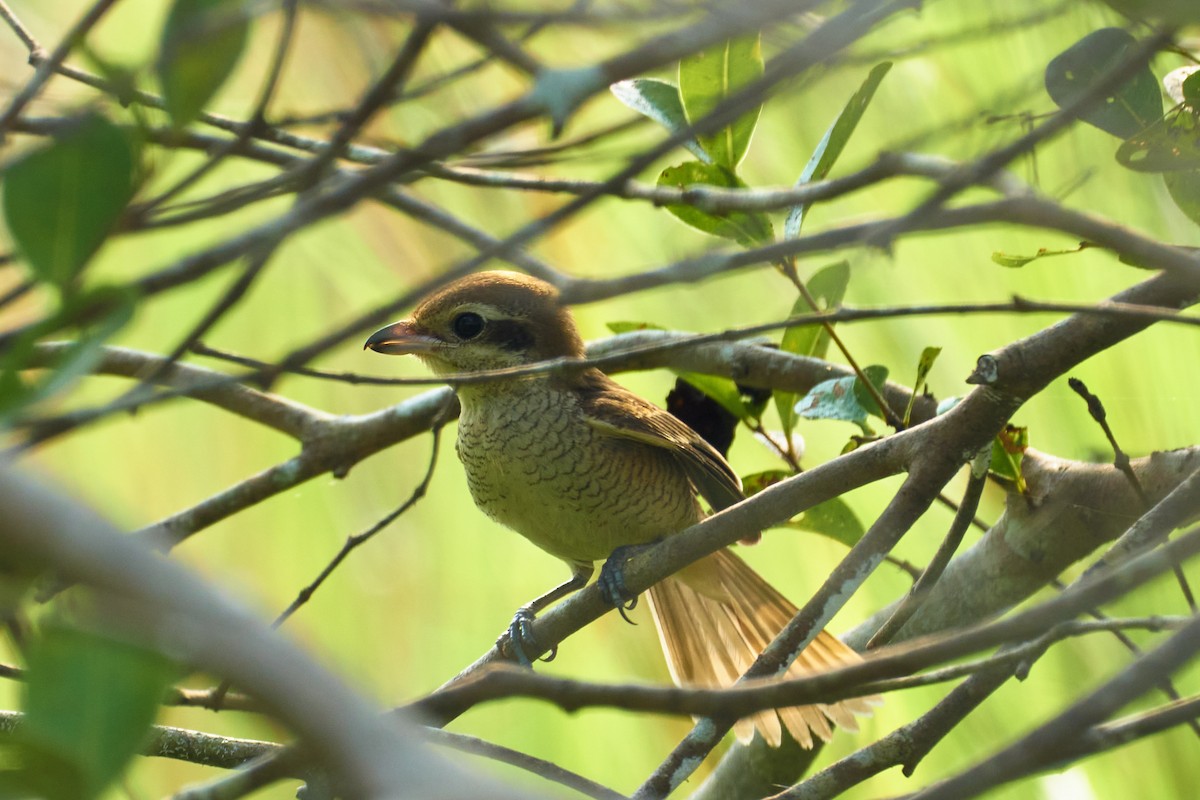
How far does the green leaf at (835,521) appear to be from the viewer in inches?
111

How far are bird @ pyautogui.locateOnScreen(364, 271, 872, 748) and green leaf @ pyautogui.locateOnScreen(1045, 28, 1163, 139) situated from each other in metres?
1.28

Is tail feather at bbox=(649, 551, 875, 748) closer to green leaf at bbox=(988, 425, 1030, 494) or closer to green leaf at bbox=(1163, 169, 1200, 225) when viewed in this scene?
green leaf at bbox=(988, 425, 1030, 494)

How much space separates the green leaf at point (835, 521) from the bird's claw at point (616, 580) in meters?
0.44

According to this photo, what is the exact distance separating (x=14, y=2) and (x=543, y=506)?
2801 mm

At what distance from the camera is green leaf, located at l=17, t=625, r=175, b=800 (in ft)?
3.16

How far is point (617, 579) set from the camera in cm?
269

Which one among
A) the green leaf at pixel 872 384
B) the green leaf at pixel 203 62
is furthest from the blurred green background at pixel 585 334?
the green leaf at pixel 203 62

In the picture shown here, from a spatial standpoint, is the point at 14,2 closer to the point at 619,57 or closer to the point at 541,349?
the point at 541,349

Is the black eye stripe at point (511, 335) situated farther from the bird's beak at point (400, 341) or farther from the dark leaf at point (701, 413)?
the dark leaf at point (701, 413)

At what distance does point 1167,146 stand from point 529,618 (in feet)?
5.99

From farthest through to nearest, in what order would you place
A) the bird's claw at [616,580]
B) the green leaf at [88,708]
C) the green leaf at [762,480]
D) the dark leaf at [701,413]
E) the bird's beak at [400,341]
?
the dark leaf at [701,413]
the bird's beak at [400,341]
the green leaf at [762,480]
the bird's claw at [616,580]
the green leaf at [88,708]

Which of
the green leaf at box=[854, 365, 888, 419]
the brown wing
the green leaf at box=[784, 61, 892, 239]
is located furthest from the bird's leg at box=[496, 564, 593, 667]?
the green leaf at box=[784, 61, 892, 239]

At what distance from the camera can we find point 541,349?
3.26 m

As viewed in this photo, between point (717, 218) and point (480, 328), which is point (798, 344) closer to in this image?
point (717, 218)
